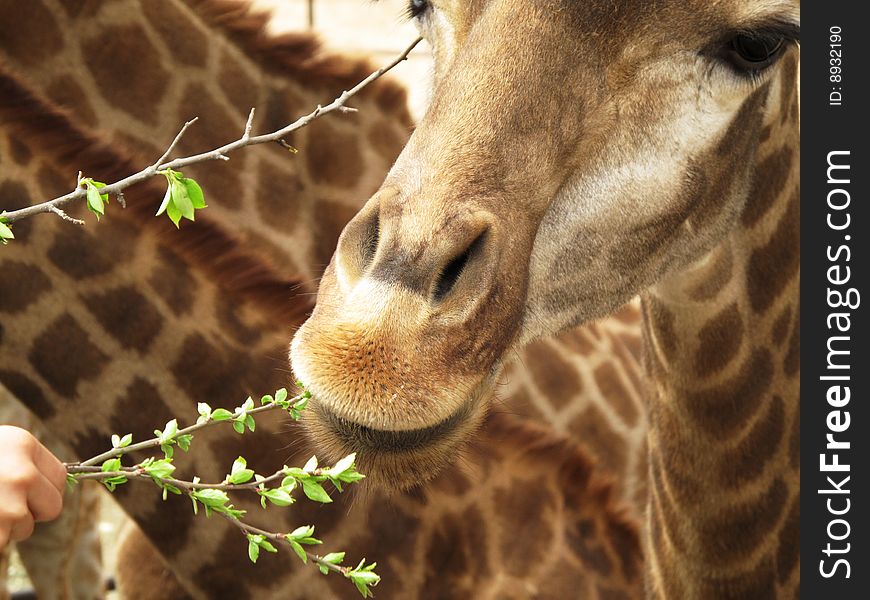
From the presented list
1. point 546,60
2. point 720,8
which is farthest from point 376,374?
point 720,8

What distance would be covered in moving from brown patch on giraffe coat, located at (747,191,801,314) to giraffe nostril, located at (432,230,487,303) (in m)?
0.90

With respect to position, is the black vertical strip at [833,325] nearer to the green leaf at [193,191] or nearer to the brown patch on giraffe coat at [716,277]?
the brown patch on giraffe coat at [716,277]

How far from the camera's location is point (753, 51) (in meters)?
1.93

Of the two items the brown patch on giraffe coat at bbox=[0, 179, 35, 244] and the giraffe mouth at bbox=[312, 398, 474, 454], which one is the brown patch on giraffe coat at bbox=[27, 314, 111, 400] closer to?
the brown patch on giraffe coat at bbox=[0, 179, 35, 244]

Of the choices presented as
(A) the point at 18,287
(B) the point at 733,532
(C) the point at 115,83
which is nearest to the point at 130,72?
(C) the point at 115,83

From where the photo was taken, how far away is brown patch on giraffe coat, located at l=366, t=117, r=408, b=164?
310cm

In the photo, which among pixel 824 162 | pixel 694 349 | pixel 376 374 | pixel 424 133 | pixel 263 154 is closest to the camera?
pixel 376 374

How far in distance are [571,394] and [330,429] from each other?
168 centimetres

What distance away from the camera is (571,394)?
3242 mm

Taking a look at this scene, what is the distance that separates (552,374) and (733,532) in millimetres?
960

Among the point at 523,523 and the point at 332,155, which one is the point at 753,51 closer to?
the point at 523,523

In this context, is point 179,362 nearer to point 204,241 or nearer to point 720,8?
point 204,241

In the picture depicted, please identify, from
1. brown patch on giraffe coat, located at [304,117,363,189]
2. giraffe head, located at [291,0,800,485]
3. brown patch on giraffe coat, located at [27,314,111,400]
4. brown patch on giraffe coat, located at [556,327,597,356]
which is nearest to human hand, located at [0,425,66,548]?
giraffe head, located at [291,0,800,485]

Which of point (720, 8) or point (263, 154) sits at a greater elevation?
point (720, 8)
